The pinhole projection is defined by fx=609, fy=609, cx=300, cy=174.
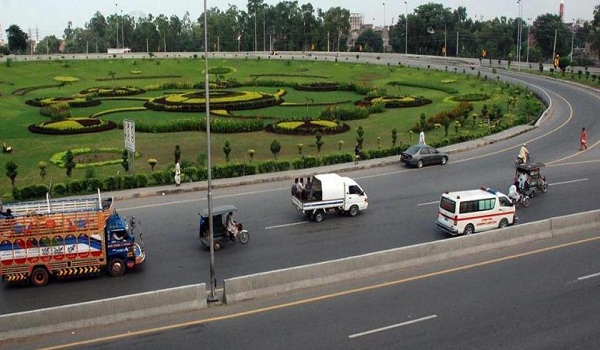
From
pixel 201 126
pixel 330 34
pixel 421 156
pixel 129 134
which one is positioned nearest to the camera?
pixel 129 134

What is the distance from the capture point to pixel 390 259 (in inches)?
751

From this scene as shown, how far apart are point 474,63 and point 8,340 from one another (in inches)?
3805

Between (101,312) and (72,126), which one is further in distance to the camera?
(72,126)

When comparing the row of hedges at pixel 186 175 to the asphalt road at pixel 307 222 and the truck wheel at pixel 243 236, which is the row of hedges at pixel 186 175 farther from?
the truck wheel at pixel 243 236

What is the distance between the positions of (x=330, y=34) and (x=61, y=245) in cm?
13206

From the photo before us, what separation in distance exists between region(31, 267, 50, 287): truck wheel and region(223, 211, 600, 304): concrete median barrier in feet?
20.4

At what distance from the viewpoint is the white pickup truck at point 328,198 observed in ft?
82.5

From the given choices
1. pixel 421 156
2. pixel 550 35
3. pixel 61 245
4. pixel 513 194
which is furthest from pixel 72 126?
pixel 550 35

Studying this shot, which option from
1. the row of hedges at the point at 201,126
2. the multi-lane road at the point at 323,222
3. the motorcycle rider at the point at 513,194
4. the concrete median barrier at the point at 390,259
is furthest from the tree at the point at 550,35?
the concrete median barrier at the point at 390,259

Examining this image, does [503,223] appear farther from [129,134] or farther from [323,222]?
[129,134]

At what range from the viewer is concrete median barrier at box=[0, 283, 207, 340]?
1494 centimetres

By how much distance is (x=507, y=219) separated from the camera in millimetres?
23781

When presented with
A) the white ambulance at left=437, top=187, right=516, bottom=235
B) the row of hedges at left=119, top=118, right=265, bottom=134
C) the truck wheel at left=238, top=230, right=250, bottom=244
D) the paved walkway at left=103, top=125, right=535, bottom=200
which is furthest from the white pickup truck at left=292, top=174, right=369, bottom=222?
the row of hedges at left=119, top=118, right=265, bottom=134

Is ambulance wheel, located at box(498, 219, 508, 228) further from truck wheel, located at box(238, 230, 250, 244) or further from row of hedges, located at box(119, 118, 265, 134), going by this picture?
row of hedges, located at box(119, 118, 265, 134)
